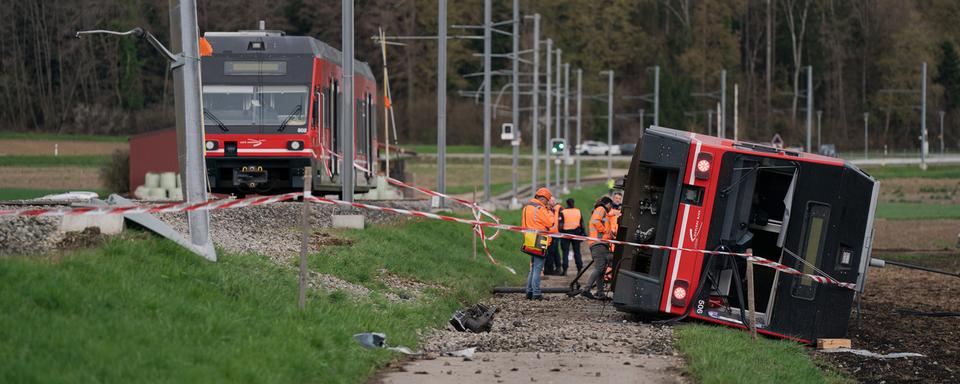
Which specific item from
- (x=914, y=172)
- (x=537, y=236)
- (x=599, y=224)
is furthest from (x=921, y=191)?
(x=537, y=236)

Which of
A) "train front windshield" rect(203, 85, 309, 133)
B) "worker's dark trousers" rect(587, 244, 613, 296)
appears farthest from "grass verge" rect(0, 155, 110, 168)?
"worker's dark trousers" rect(587, 244, 613, 296)

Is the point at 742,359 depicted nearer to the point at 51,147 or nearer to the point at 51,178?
the point at 51,178

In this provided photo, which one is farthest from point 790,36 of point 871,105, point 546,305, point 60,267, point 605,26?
point 60,267

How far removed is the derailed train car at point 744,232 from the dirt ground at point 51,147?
166 feet

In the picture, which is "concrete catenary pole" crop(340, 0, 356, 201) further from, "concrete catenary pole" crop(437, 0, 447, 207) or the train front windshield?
"concrete catenary pole" crop(437, 0, 447, 207)

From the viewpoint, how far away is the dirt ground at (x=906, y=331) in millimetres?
14219

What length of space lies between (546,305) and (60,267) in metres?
9.24

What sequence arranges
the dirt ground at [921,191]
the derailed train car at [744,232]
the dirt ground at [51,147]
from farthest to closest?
the dirt ground at [921,191] → the dirt ground at [51,147] → the derailed train car at [744,232]

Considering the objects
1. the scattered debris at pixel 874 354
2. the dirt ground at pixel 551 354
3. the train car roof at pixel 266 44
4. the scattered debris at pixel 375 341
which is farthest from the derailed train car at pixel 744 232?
the train car roof at pixel 266 44

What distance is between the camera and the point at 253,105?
27297 millimetres

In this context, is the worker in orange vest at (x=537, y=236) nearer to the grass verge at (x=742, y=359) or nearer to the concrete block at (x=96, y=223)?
the grass verge at (x=742, y=359)

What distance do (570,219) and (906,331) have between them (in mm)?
8085

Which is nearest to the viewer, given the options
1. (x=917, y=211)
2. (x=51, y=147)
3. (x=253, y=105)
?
(x=253, y=105)

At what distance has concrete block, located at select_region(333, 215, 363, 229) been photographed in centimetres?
2322
